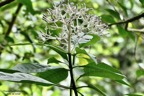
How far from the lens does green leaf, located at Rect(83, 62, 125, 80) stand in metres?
0.62

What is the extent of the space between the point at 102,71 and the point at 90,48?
14.1 inches

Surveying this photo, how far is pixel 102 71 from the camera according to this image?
0.63 m

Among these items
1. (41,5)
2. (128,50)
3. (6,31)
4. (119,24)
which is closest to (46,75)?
(119,24)

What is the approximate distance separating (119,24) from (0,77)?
0.47 metres

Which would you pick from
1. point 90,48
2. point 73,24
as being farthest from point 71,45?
point 90,48

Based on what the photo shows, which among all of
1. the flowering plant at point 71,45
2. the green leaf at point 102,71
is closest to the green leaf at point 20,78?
the flowering plant at point 71,45

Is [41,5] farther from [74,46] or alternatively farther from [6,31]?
[74,46]

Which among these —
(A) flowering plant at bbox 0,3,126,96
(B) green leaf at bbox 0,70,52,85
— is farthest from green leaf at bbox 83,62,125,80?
(B) green leaf at bbox 0,70,52,85

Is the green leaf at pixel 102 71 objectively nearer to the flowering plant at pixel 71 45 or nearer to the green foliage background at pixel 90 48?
the flowering plant at pixel 71 45

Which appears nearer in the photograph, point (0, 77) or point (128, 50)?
point (0, 77)

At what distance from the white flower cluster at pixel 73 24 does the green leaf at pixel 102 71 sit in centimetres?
5

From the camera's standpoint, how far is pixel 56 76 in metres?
0.66

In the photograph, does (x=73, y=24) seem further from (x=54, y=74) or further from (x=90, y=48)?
(x=90, y=48)

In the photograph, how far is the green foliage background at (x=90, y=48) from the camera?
3.11 feet
